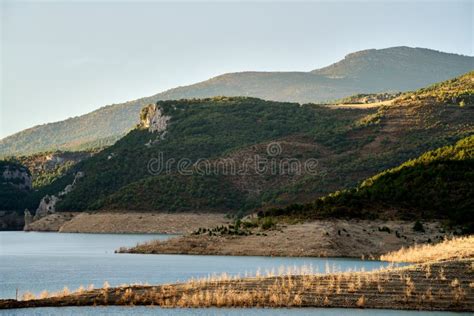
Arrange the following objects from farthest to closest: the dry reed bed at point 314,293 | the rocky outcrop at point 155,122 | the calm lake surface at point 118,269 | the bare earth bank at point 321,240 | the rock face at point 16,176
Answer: the rock face at point 16,176 → the rocky outcrop at point 155,122 → the bare earth bank at point 321,240 → the dry reed bed at point 314,293 → the calm lake surface at point 118,269

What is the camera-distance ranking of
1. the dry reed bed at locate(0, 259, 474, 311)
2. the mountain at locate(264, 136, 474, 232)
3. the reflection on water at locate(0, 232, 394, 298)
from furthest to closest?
the mountain at locate(264, 136, 474, 232)
the reflection on water at locate(0, 232, 394, 298)
the dry reed bed at locate(0, 259, 474, 311)

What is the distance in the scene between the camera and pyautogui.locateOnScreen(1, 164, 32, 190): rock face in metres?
165

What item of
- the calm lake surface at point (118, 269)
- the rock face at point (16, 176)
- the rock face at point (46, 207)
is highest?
the rock face at point (16, 176)

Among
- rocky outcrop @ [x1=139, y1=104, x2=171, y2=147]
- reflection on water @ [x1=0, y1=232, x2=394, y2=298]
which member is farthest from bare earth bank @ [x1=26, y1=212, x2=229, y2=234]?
reflection on water @ [x1=0, y1=232, x2=394, y2=298]

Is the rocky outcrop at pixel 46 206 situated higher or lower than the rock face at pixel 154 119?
lower

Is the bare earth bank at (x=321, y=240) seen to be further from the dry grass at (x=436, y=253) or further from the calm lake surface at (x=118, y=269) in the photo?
the dry grass at (x=436, y=253)

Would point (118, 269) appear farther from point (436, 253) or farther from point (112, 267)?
point (436, 253)

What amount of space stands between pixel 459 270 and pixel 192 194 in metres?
84.0

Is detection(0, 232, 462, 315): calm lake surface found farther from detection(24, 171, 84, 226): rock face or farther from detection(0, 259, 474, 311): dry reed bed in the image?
detection(24, 171, 84, 226): rock face

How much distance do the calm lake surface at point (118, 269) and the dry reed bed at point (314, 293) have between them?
1.03m

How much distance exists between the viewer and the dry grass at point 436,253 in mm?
49344

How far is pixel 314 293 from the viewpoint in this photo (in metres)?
37.9

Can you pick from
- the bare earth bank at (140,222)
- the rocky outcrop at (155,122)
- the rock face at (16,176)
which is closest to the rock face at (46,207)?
the bare earth bank at (140,222)

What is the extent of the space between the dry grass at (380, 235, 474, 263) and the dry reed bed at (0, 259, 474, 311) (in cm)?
820
